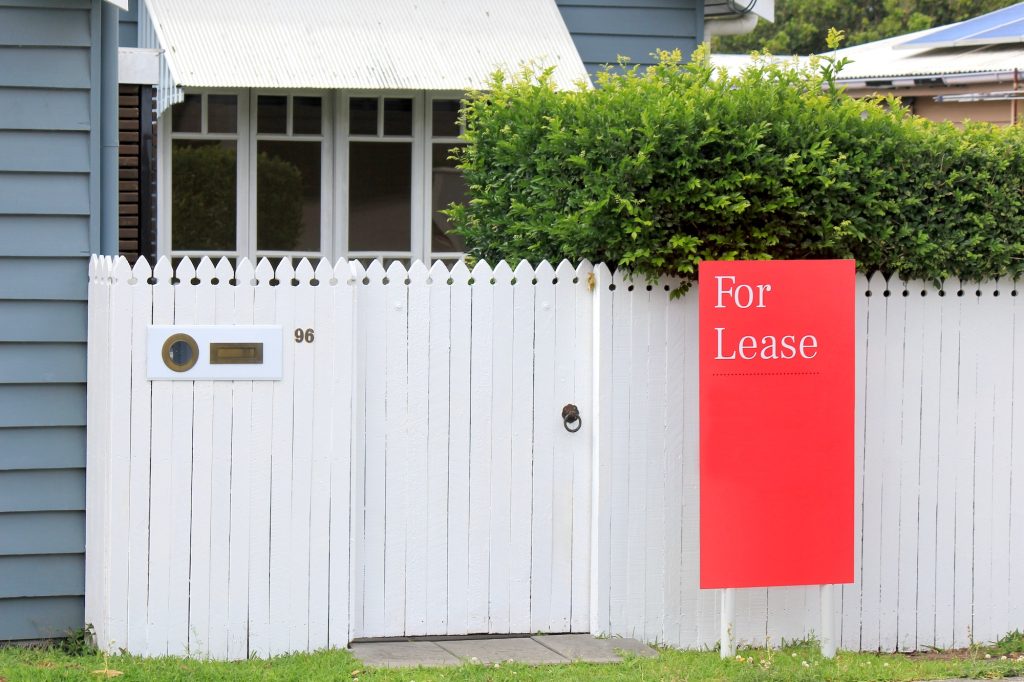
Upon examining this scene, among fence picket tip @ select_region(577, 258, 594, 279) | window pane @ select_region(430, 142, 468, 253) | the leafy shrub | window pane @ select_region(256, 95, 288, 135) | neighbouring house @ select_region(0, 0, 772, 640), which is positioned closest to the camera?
the leafy shrub

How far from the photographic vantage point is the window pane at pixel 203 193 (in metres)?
9.65

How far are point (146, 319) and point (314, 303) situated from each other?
2.35ft

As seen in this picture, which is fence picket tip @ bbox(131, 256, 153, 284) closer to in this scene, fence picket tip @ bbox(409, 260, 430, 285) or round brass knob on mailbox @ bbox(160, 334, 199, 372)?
round brass knob on mailbox @ bbox(160, 334, 199, 372)

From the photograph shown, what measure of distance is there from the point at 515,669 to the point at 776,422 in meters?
1.56

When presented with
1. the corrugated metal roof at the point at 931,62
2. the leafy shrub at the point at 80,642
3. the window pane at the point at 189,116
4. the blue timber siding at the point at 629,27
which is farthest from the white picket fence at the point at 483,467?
the corrugated metal roof at the point at 931,62

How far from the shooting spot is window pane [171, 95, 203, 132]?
9.68 meters

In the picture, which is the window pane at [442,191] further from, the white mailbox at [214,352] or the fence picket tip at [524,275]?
the white mailbox at [214,352]

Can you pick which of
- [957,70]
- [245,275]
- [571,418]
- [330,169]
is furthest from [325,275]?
[957,70]

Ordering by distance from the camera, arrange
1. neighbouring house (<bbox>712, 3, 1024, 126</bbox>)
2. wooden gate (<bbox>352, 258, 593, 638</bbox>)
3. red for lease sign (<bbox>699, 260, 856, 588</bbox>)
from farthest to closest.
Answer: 1. neighbouring house (<bbox>712, 3, 1024, 126</bbox>)
2. wooden gate (<bbox>352, 258, 593, 638</bbox>)
3. red for lease sign (<bbox>699, 260, 856, 588</bbox>)

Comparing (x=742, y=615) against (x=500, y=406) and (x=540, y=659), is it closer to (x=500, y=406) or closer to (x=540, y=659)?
(x=540, y=659)

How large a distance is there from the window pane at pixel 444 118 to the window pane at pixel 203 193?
1.60 m

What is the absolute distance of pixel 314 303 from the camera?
549cm

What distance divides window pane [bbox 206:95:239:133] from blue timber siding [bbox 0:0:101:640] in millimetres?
4059

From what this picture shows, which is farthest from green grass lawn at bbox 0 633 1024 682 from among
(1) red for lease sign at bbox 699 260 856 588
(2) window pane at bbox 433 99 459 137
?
(2) window pane at bbox 433 99 459 137
